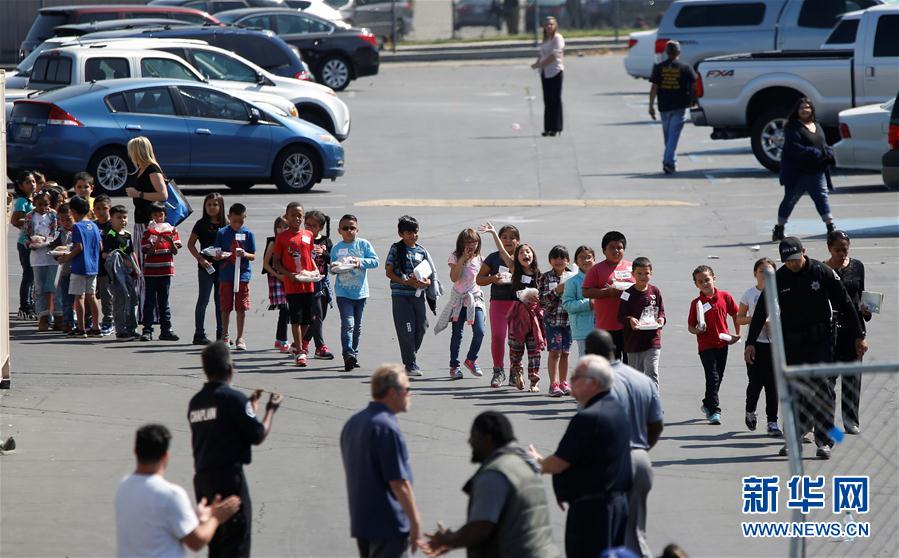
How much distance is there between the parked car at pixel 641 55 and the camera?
32219 mm

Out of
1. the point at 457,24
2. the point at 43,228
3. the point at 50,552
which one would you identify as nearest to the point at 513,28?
the point at 457,24

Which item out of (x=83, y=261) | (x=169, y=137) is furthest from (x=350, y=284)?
(x=169, y=137)

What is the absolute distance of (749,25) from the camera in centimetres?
2906

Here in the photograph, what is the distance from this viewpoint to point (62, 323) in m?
14.8

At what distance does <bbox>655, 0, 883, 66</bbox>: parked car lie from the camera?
28.8 m

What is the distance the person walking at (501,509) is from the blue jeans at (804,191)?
11977 mm

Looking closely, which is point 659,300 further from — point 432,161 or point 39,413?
A: point 432,161

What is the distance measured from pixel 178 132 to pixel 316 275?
834 cm

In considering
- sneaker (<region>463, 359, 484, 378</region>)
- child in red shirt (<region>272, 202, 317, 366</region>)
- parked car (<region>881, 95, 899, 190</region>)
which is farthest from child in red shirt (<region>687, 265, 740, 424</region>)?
parked car (<region>881, 95, 899, 190</region>)

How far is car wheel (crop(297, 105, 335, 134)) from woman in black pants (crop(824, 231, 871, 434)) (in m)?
15.1

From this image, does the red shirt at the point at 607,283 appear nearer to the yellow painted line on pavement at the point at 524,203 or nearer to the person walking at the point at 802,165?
the person walking at the point at 802,165

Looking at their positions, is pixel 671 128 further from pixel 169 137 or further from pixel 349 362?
pixel 349 362

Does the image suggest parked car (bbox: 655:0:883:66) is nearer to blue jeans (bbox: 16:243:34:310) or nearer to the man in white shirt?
blue jeans (bbox: 16:243:34:310)

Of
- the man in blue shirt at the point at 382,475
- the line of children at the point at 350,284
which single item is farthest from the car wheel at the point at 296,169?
the man in blue shirt at the point at 382,475
